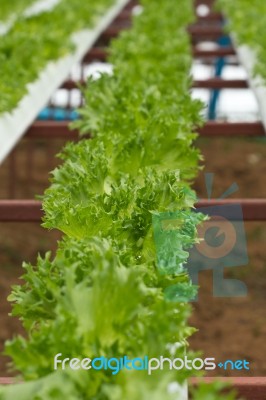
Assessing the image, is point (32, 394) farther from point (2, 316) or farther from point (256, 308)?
point (256, 308)

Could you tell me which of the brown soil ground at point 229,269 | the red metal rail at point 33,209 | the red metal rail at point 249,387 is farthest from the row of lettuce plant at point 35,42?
the red metal rail at point 249,387

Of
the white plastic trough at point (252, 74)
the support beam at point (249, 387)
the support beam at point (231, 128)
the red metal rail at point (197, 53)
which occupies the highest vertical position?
the red metal rail at point (197, 53)

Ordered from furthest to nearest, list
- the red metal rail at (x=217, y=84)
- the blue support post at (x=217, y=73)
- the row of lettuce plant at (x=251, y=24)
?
the blue support post at (x=217, y=73) → the red metal rail at (x=217, y=84) → the row of lettuce plant at (x=251, y=24)

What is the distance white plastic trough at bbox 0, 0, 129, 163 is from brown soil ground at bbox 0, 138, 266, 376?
1.59 meters

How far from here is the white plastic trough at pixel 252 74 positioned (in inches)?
302

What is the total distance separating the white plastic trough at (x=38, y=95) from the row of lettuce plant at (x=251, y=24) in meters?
2.14

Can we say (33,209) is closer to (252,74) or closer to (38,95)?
(38,95)

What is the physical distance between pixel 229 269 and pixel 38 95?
12.0 ft

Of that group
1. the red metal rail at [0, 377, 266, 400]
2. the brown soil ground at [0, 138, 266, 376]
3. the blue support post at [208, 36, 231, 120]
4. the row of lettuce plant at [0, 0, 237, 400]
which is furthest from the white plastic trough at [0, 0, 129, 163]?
the blue support post at [208, 36, 231, 120]

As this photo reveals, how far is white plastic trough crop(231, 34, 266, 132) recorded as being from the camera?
768 centimetres

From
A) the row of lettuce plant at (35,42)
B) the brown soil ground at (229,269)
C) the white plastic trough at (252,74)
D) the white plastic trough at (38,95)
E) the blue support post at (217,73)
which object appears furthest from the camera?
the blue support post at (217,73)

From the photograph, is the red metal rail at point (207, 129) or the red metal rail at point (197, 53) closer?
the red metal rail at point (207, 129)

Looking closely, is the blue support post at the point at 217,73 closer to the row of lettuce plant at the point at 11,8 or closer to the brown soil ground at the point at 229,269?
the brown soil ground at the point at 229,269

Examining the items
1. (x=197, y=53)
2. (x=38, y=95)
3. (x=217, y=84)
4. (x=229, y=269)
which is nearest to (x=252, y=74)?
(x=217, y=84)
